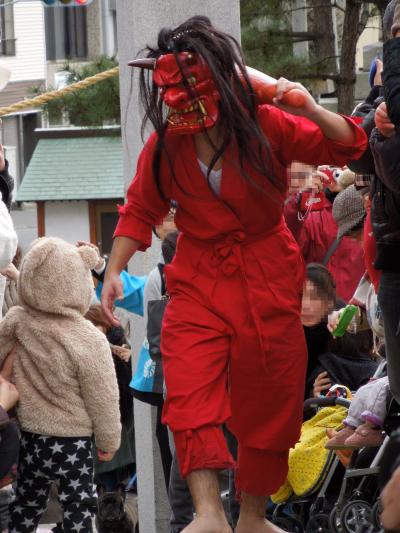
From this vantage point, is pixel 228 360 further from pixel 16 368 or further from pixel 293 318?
pixel 16 368

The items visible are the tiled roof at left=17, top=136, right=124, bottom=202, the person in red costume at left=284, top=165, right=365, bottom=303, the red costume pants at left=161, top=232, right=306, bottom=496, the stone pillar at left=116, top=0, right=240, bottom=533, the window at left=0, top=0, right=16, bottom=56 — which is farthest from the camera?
the window at left=0, top=0, right=16, bottom=56

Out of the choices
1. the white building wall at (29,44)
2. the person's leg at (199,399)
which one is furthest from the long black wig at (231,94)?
the white building wall at (29,44)

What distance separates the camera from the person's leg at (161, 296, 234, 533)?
211 inches

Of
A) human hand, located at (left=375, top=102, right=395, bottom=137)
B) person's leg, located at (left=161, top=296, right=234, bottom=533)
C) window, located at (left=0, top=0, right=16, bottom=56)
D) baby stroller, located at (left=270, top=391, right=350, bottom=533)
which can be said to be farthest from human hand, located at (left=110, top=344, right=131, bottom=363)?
window, located at (left=0, top=0, right=16, bottom=56)

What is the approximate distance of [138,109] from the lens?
7.28 metres

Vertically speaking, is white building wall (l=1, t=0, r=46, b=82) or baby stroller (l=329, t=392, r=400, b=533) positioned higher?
white building wall (l=1, t=0, r=46, b=82)

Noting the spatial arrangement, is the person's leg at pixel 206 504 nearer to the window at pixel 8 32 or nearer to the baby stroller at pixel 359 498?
the baby stroller at pixel 359 498

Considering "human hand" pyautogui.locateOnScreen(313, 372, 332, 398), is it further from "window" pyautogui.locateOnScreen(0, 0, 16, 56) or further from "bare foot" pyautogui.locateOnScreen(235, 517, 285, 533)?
"window" pyautogui.locateOnScreen(0, 0, 16, 56)

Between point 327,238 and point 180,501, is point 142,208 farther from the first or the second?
point 327,238

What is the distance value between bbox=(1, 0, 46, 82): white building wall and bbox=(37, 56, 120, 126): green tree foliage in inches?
818

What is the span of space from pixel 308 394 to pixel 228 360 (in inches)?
84.9

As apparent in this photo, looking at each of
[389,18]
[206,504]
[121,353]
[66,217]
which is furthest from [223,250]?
[66,217]

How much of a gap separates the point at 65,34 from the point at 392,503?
36.8 m

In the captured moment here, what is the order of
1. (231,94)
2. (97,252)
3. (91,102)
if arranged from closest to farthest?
1. (231,94)
2. (97,252)
3. (91,102)
